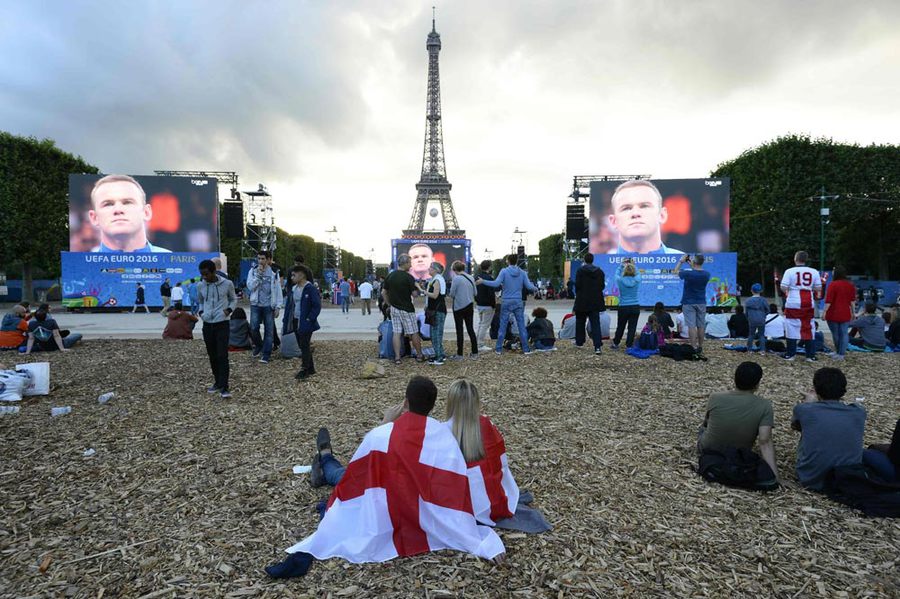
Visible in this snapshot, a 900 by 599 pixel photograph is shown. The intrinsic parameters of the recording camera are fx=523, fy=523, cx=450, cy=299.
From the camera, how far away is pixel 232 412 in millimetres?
6000

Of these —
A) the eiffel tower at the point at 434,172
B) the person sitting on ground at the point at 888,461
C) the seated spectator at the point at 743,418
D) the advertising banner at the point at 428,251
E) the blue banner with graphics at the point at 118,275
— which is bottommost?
the person sitting on ground at the point at 888,461

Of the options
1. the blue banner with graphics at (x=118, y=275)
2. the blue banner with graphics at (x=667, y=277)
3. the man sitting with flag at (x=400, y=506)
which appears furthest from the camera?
the blue banner with graphics at (x=118, y=275)

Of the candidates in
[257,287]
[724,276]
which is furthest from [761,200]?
[257,287]

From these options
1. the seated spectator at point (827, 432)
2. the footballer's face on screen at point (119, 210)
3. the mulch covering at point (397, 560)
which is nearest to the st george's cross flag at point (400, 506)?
the mulch covering at point (397, 560)

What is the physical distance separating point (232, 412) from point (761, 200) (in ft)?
119

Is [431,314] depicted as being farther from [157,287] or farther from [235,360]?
[157,287]

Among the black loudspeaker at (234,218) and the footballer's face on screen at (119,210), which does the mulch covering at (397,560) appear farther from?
the black loudspeaker at (234,218)

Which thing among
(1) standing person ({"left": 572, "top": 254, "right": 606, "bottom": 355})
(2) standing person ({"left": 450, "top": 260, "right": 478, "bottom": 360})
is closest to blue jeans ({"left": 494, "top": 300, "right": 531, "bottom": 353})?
(2) standing person ({"left": 450, "top": 260, "right": 478, "bottom": 360})

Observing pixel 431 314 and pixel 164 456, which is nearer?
pixel 164 456

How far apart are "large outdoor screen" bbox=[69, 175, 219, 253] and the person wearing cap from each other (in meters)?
25.4

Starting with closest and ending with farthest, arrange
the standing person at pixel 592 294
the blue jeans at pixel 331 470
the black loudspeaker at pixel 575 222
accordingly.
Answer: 1. the blue jeans at pixel 331 470
2. the standing person at pixel 592 294
3. the black loudspeaker at pixel 575 222

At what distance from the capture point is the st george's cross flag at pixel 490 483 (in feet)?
10.2

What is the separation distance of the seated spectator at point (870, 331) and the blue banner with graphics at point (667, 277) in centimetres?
1349

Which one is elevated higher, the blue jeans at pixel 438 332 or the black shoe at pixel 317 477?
the blue jeans at pixel 438 332
